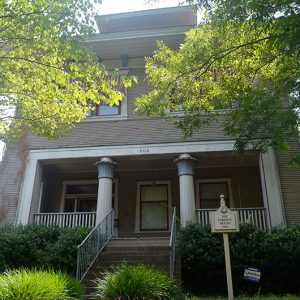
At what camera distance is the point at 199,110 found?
1055cm

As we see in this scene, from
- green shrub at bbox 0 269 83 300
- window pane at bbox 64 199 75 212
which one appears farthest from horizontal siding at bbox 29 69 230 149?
green shrub at bbox 0 269 83 300

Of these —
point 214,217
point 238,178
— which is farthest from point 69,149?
point 214,217

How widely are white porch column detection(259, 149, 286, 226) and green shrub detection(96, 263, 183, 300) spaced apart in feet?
19.1

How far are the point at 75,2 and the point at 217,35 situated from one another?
140 inches

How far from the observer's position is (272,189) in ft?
38.2

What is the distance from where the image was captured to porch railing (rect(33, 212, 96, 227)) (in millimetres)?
12320

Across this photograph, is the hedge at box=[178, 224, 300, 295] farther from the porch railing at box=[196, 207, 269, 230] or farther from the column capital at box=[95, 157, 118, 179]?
the column capital at box=[95, 157, 118, 179]

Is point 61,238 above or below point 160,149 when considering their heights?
below

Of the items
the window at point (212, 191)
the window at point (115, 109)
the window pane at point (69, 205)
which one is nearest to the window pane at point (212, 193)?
the window at point (212, 191)

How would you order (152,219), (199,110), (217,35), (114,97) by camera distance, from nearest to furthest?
(114,97) < (217,35) < (199,110) < (152,219)

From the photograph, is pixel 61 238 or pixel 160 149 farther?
pixel 160 149

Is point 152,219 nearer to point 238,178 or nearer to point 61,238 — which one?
point 238,178

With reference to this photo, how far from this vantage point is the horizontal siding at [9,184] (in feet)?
40.3

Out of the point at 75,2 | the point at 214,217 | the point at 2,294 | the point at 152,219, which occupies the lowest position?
the point at 2,294
